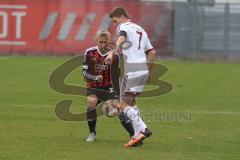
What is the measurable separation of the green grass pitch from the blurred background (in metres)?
16.4

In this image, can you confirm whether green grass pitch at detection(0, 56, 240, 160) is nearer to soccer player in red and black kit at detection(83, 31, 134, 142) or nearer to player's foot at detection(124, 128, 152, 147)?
player's foot at detection(124, 128, 152, 147)

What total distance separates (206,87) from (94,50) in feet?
37.5

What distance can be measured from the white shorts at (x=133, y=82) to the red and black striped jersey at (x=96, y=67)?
19.3 inches

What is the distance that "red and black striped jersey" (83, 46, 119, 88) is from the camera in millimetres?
11641

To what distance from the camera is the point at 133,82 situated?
11180 mm

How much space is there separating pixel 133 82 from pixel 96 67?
0.76 m

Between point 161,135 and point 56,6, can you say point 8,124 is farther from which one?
point 56,6

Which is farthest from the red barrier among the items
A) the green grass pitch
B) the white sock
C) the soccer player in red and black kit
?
the white sock

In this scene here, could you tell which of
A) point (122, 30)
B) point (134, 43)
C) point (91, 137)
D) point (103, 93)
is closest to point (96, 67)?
point (103, 93)

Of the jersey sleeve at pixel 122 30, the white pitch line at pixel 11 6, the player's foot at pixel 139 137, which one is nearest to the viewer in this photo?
the jersey sleeve at pixel 122 30

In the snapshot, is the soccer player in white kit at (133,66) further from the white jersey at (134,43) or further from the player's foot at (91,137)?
the player's foot at (91,137)

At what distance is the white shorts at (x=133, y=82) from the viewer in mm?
11148

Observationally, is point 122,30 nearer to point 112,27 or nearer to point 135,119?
point 135,119

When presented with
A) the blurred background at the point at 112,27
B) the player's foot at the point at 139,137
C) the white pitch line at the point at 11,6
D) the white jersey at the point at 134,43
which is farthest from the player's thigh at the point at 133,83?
the white pitch line at the point at 11,6
